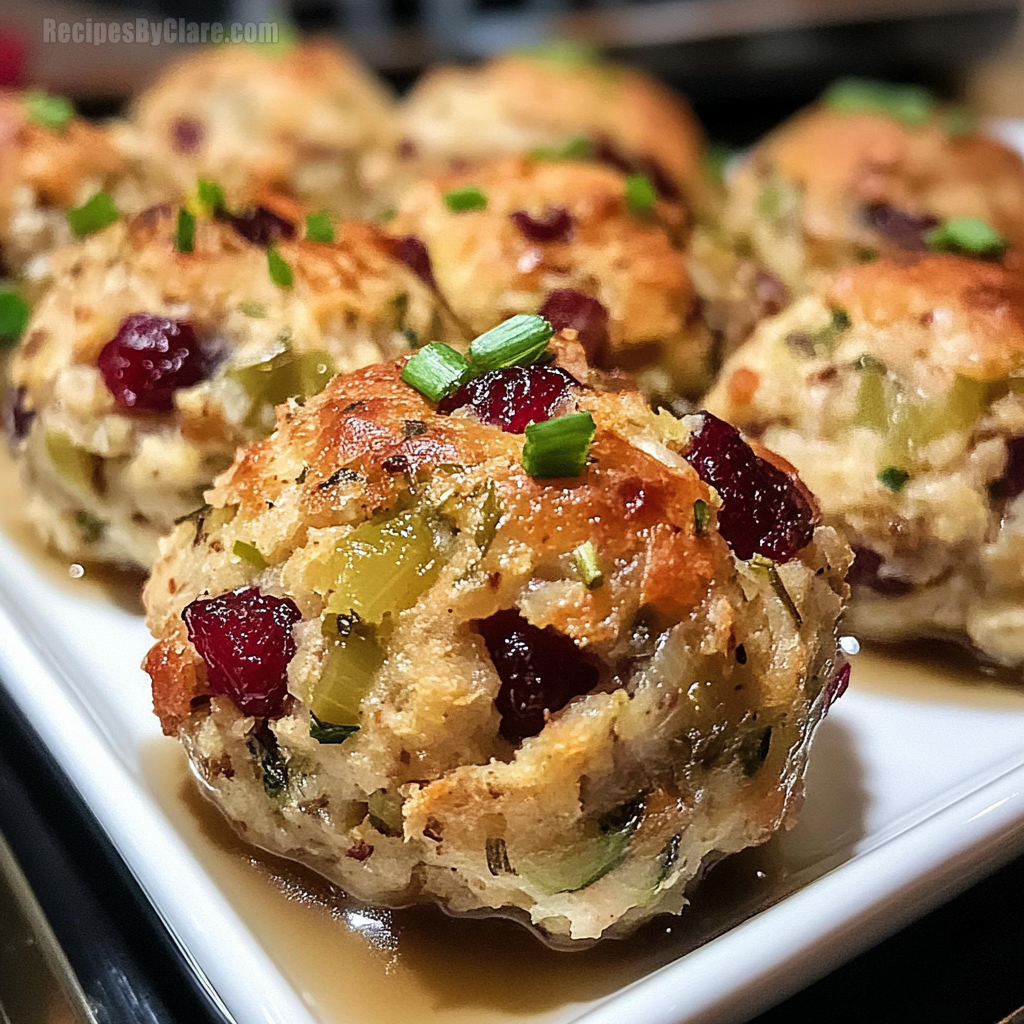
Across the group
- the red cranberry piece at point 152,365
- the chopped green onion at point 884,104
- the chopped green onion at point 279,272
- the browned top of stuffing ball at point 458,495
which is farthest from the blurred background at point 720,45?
the browned top of stuffing ball at point 458,495

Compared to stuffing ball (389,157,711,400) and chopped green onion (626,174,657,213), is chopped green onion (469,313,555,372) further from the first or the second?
chopped green onion (626,174,657,213)

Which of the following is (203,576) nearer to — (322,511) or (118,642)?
(322,511)

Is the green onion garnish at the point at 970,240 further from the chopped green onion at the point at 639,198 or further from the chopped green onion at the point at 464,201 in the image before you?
the chopped green onion at the point at 464,201

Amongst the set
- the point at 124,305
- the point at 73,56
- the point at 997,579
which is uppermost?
the point at 124,305

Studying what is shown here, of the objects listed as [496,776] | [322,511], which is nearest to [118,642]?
[322,511]

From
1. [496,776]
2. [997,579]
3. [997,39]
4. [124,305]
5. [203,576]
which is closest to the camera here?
[496,776]

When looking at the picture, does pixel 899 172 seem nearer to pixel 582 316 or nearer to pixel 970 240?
pixel 970 240
